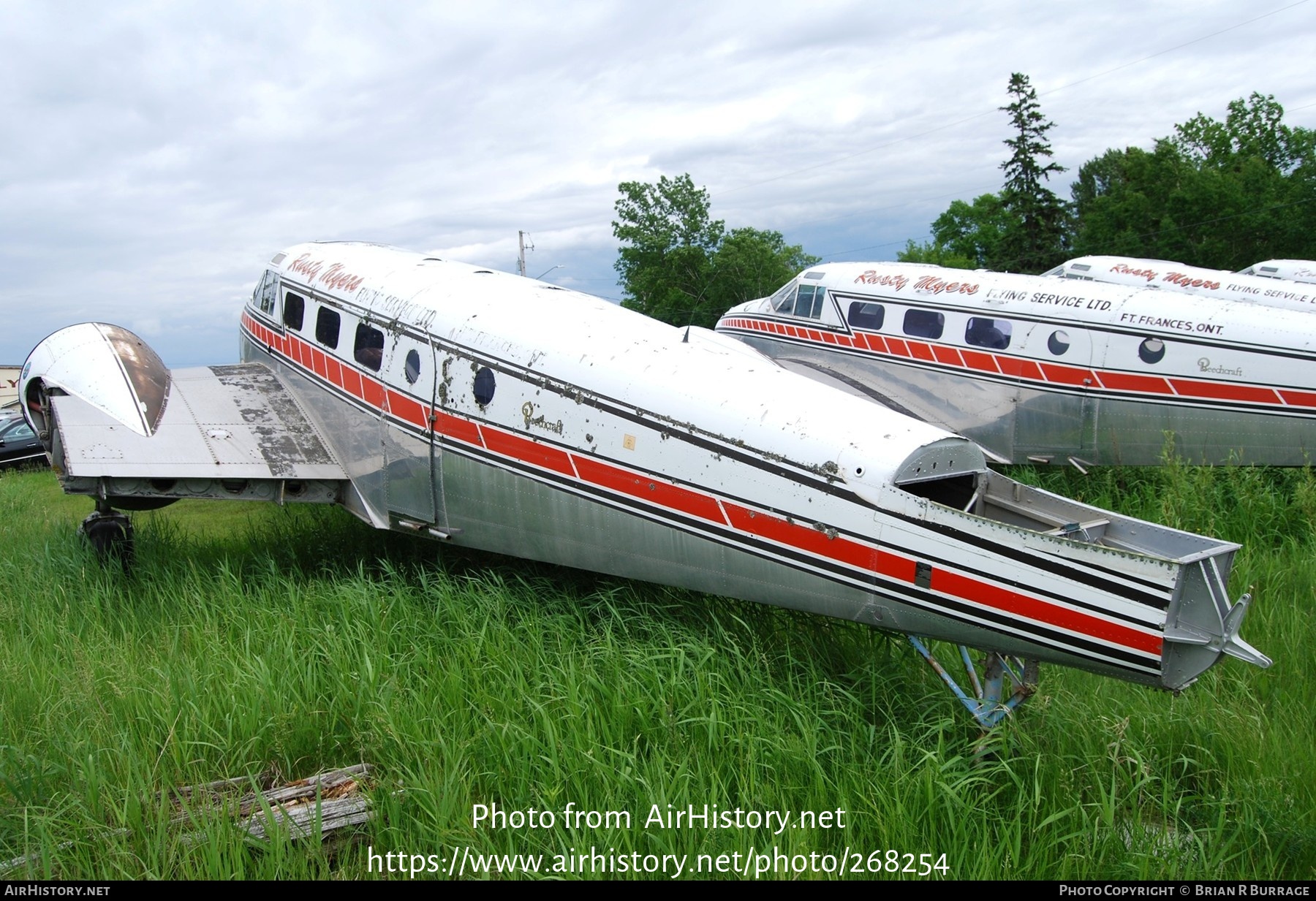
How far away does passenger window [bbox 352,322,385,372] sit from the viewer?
27.9ft

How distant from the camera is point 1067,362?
1201 cm

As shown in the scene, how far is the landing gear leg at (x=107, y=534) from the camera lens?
9.15 metres

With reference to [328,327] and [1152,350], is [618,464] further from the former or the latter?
[1152,350]

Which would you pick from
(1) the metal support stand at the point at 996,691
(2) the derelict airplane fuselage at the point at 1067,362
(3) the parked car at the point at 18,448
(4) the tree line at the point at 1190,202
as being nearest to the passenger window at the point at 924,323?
(2) the derelict airplane fuselage at the point at 1067,362

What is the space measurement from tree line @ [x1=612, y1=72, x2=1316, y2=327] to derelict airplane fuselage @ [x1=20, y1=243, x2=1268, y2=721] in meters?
33.0

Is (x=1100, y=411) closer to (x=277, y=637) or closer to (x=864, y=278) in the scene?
(x=864, y=278)

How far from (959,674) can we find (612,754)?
A: 278 centimetres

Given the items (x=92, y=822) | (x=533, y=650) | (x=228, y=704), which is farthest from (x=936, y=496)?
(x=92, y=822)

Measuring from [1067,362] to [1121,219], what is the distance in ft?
137

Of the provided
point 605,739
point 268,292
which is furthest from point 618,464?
point 268,292

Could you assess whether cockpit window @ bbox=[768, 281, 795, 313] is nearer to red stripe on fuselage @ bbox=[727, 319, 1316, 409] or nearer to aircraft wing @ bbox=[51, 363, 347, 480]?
red stripe on fuselage @ bbox=[727, 319, 1316, 409]

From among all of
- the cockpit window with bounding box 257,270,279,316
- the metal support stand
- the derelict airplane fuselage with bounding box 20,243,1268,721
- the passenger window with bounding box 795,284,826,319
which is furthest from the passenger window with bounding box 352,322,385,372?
the passenger window with bounding box 795,284,826,319

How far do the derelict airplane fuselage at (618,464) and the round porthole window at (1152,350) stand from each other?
6.30 meters

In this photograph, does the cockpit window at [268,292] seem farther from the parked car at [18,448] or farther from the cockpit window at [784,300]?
the parked car at [18,448]
